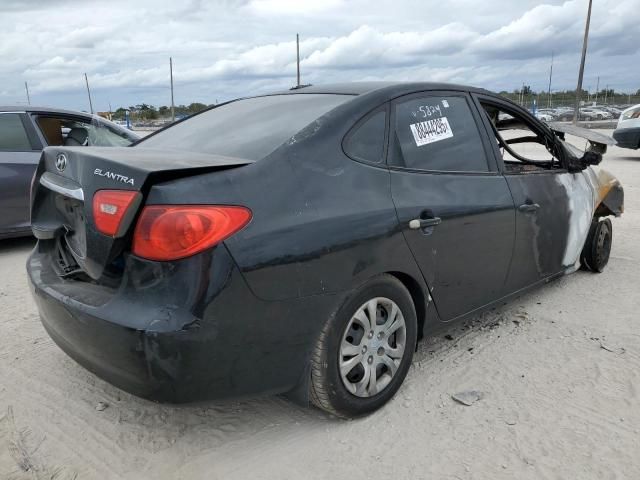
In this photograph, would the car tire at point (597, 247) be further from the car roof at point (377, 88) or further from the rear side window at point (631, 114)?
the rear side window at point (631, 114)

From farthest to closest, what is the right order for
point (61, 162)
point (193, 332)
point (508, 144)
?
1. point (508, 144)
2. point (61, 162)
3. point (193, 332)

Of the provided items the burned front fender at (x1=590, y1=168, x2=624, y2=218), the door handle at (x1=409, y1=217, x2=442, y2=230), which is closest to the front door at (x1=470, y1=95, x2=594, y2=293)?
the burned front fender at (x1=590, y1=168, x2=624, y2=218)

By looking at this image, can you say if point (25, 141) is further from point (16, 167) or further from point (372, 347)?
point (372, 347)

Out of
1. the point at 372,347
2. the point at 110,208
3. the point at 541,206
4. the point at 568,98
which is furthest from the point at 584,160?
the point at 568,98

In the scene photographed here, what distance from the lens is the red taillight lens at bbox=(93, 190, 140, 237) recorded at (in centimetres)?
202

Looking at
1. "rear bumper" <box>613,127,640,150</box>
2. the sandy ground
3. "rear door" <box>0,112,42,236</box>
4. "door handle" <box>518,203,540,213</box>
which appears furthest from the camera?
"rear bumper" <box>613,127,640,150</box>

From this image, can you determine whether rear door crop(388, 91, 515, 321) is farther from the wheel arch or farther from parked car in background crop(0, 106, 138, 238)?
parked car in background crop(0, 106, 138, 238)

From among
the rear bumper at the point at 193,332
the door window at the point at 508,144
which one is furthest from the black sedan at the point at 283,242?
the door window at the point at 508,144

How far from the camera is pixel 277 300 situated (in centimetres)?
212

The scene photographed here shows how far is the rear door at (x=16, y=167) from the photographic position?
18.3 ft

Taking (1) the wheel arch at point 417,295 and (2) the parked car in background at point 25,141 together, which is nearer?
→ (1) the wheel arch at point 417,295

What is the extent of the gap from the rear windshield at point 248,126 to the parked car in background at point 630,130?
469 inches

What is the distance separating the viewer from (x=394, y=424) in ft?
8.40

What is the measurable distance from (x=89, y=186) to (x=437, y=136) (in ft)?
5.75
